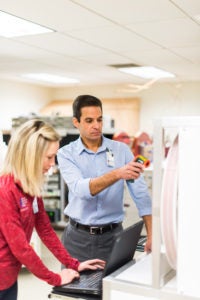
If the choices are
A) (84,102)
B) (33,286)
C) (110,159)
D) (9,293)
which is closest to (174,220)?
(9,293)

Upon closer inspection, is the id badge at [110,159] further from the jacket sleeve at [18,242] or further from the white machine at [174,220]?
the white machine at [174,220]

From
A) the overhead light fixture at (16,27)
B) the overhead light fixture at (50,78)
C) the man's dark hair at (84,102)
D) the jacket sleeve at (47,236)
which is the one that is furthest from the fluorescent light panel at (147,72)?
the jacket sleeve at (47,236)

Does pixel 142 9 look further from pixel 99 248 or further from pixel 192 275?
pixel 192 275

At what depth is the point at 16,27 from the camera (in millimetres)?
3740

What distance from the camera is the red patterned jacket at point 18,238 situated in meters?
1.46

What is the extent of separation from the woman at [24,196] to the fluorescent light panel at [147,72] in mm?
4783

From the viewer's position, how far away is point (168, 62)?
18.1ft

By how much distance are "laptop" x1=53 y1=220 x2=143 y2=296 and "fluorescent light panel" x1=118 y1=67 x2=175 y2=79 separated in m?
4.93

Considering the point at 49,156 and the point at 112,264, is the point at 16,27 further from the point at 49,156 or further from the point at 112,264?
the point at 112,264

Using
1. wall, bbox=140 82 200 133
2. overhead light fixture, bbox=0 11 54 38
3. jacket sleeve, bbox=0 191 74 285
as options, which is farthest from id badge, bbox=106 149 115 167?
wall, bbox=140 82 200 133

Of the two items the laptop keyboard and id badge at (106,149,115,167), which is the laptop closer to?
the laptop keyboard

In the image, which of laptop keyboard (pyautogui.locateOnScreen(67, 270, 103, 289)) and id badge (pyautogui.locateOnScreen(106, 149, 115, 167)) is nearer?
laptop keyboard (pyautogui.locateOnScreen(67, 270, 103, 289))

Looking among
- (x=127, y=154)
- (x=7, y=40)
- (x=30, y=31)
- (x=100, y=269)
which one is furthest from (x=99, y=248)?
(x=7, y=40)

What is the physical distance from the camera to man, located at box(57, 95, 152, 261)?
2.17 meters
